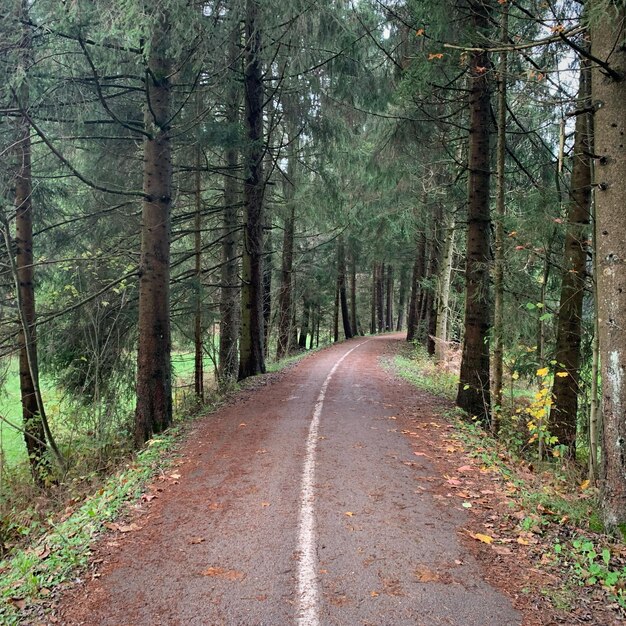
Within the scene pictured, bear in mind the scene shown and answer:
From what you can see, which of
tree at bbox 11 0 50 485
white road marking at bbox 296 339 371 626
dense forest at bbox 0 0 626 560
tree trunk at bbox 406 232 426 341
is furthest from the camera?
tree trunk at bbox 406 232 426 341

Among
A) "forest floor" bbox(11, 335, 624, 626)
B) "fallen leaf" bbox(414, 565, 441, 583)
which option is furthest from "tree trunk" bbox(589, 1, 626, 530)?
"fallen leaf" bbox(414, 565, 441, 583)

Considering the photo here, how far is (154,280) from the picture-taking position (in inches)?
356

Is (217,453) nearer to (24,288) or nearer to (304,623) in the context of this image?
(304,623)

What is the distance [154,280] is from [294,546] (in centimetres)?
630

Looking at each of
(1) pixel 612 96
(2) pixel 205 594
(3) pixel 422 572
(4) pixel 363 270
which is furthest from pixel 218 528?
(4) pixel 363 270

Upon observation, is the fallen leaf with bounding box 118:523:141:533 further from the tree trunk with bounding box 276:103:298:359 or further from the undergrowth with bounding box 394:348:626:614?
the tree trunk with bounding box 276:103:298:359

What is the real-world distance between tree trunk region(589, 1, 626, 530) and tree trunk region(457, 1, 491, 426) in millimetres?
4173

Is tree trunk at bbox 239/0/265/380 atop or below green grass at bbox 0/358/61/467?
atop

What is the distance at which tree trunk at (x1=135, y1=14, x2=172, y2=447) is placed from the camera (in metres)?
8.92

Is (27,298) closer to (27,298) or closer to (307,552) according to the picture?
(27,298)

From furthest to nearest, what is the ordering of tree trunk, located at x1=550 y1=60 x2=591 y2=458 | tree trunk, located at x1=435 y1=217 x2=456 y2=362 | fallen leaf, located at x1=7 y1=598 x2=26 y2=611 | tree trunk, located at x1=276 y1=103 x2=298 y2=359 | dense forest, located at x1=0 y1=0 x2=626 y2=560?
tree trunk, located at x1=435 y1=217 x2=456 y2=362 → tree trunk, located at x1=276 y1=103 x2=298 y2=359 → tree trunk, located at x1=550 y1=60 x2=591 y2=458 → dense forest, located at x1=0 y1=0 x2=626 y2=560 → fallen leaf, located at x1=7 y1=598 x2=26 y2=611

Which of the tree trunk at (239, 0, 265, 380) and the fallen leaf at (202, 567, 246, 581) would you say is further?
the tree trunk at (239, 0, 265, 380)

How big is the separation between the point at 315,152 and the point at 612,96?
36.4ft

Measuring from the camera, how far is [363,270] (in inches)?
1508
